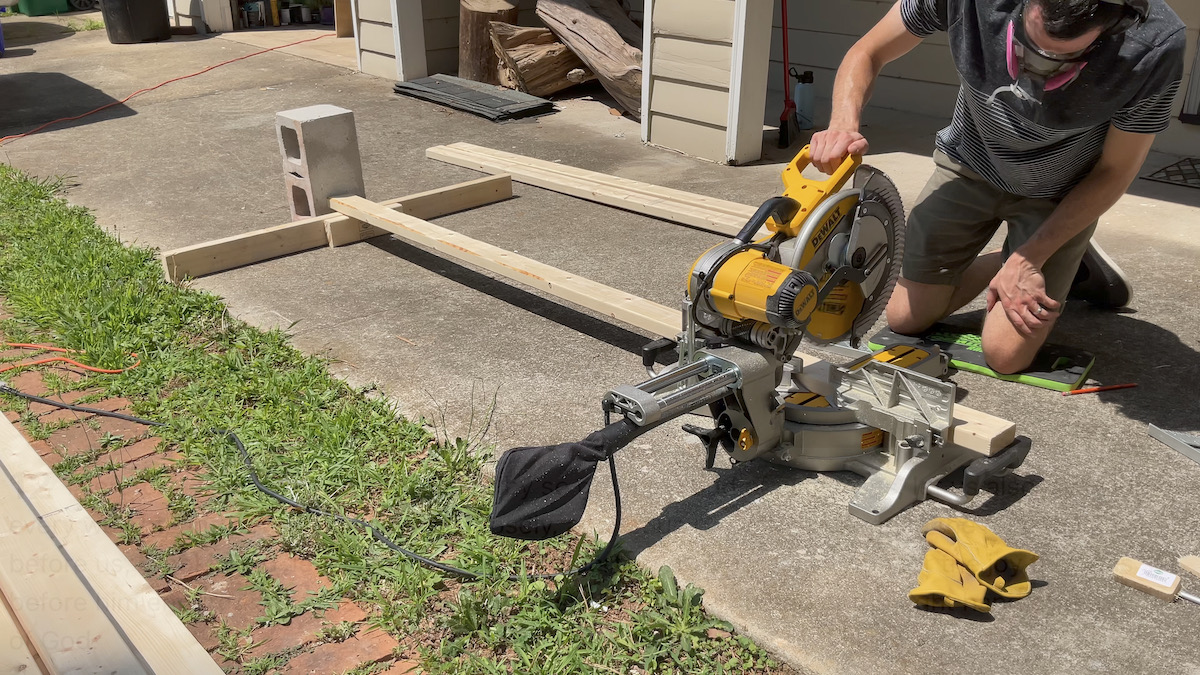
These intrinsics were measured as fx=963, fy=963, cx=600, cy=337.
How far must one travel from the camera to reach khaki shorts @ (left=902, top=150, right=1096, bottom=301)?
337 cm

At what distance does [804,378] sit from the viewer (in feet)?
9.76

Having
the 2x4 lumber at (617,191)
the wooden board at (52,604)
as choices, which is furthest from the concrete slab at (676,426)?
the wooden board at (52,604)

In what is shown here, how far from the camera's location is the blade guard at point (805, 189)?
2.68m

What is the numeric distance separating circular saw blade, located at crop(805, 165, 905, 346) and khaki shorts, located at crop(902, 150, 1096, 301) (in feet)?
2.25

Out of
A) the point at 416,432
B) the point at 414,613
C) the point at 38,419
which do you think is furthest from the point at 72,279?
the point at 414,613

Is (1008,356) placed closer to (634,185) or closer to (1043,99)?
(1043,99)

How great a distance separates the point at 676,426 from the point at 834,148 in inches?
40.9

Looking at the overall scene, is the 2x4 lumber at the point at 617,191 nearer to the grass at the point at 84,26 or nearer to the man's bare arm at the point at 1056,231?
the man's bare arm at the point at 1056,231

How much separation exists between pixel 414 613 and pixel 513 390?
Answer: 1.18m

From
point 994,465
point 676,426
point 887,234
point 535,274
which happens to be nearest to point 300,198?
point 535,274

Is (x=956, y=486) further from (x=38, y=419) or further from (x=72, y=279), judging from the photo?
(x=72, y=279)

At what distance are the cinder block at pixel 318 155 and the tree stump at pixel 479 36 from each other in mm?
3470

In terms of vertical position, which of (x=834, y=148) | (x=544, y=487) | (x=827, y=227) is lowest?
(x=544, y=487)

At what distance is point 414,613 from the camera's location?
235 centimetres
